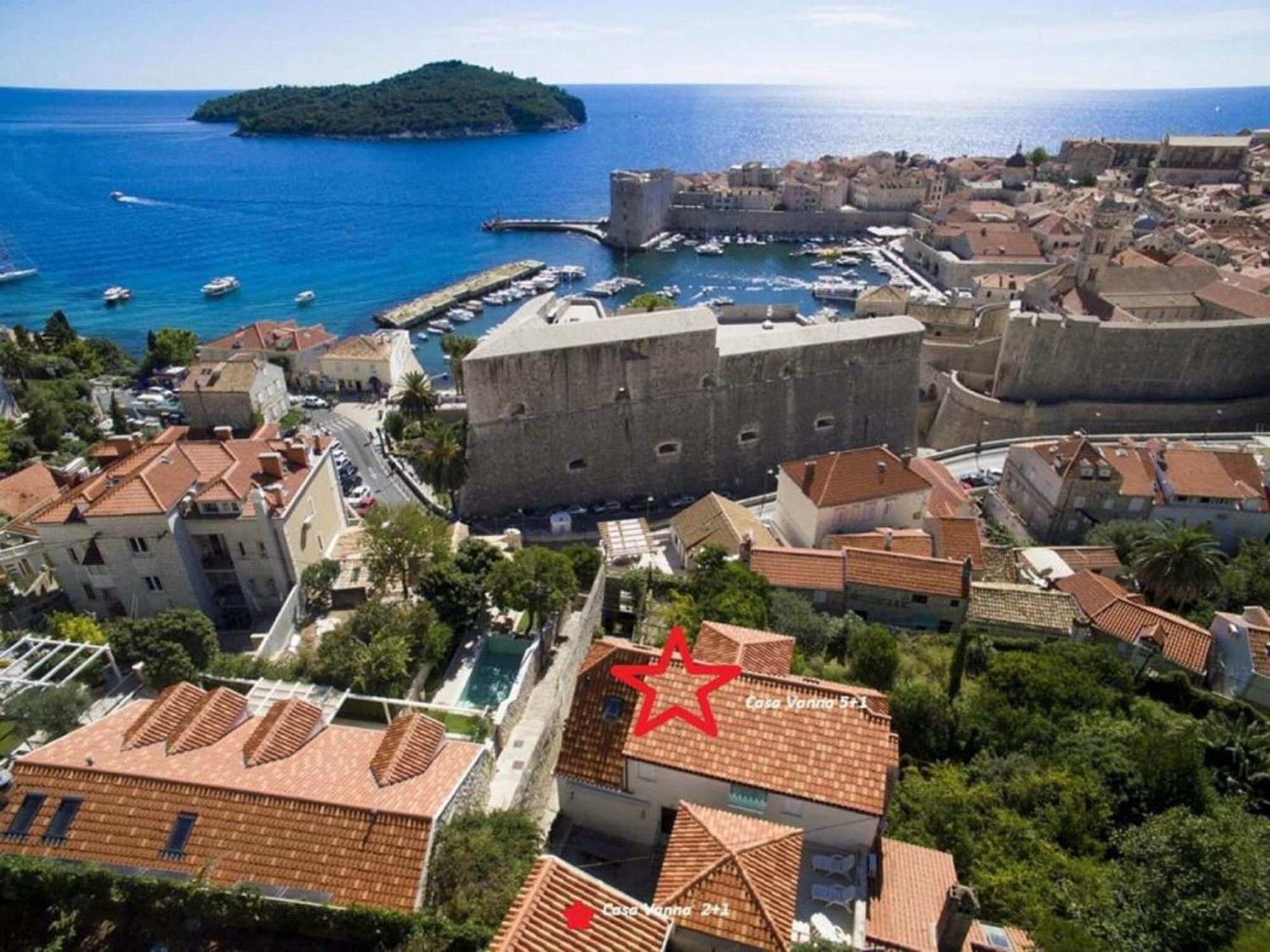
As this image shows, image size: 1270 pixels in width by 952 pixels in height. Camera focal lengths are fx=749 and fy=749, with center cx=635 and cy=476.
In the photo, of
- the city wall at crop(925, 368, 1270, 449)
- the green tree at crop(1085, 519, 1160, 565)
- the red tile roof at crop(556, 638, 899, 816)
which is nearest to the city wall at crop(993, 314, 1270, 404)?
the city wall at crop(925, 368, 1270, 449)

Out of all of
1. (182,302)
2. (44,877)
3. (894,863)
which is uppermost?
(44,877)

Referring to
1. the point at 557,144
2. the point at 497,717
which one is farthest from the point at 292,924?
the point at 557,144

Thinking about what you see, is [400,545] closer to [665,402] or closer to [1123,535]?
[665,402]

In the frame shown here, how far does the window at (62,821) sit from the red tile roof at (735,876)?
9.44 metres

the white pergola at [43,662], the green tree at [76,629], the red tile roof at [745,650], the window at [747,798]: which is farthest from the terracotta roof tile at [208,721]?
the window at [747,798]

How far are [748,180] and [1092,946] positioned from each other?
107 meters

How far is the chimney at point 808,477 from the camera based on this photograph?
24.8 metres

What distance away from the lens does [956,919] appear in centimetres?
1023

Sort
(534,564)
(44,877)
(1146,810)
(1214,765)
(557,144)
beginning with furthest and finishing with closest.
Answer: (557,144), (534,564), (1214,765), (1146,810), (44,877)

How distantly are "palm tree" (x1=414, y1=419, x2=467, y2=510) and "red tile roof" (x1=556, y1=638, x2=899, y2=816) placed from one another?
1556 cm

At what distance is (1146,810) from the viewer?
1442cm

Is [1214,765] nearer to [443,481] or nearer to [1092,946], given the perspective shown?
[1092,946]

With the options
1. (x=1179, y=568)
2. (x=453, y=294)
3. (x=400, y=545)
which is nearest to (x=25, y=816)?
(x=400, y=545)

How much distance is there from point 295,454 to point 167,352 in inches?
1267
